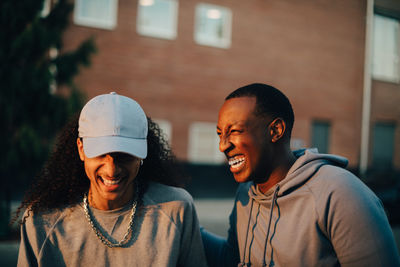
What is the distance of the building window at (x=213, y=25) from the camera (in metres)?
13.3

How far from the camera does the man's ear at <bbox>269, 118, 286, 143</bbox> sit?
2406 mm

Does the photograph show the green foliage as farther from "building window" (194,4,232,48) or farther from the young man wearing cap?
"building window" (194,4,232,48)

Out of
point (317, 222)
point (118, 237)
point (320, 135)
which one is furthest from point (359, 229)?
point (320, 135)

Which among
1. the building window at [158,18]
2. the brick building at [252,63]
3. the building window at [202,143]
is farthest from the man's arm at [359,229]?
the building window at [158,18]

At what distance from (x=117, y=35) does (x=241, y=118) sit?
10.7m

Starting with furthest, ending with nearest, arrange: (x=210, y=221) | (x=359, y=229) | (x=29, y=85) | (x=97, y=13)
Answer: (x=97, y=13)
(x=210, y=221)
(x=29, y=85)
(x=359, y=229)

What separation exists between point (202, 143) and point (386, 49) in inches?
437

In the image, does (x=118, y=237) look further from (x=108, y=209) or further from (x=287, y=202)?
(x=287, y=202)

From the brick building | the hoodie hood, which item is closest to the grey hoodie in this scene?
the hoodie hood

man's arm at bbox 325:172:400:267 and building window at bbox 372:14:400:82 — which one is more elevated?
building window at bbox 372:14:400:82

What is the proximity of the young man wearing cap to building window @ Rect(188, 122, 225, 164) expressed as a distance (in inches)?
411

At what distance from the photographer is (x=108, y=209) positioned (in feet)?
7.80

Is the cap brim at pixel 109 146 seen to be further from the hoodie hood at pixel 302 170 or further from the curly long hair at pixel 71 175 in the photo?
the hoodie hood at pixel 302 170

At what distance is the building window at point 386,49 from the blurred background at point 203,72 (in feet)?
0.18
